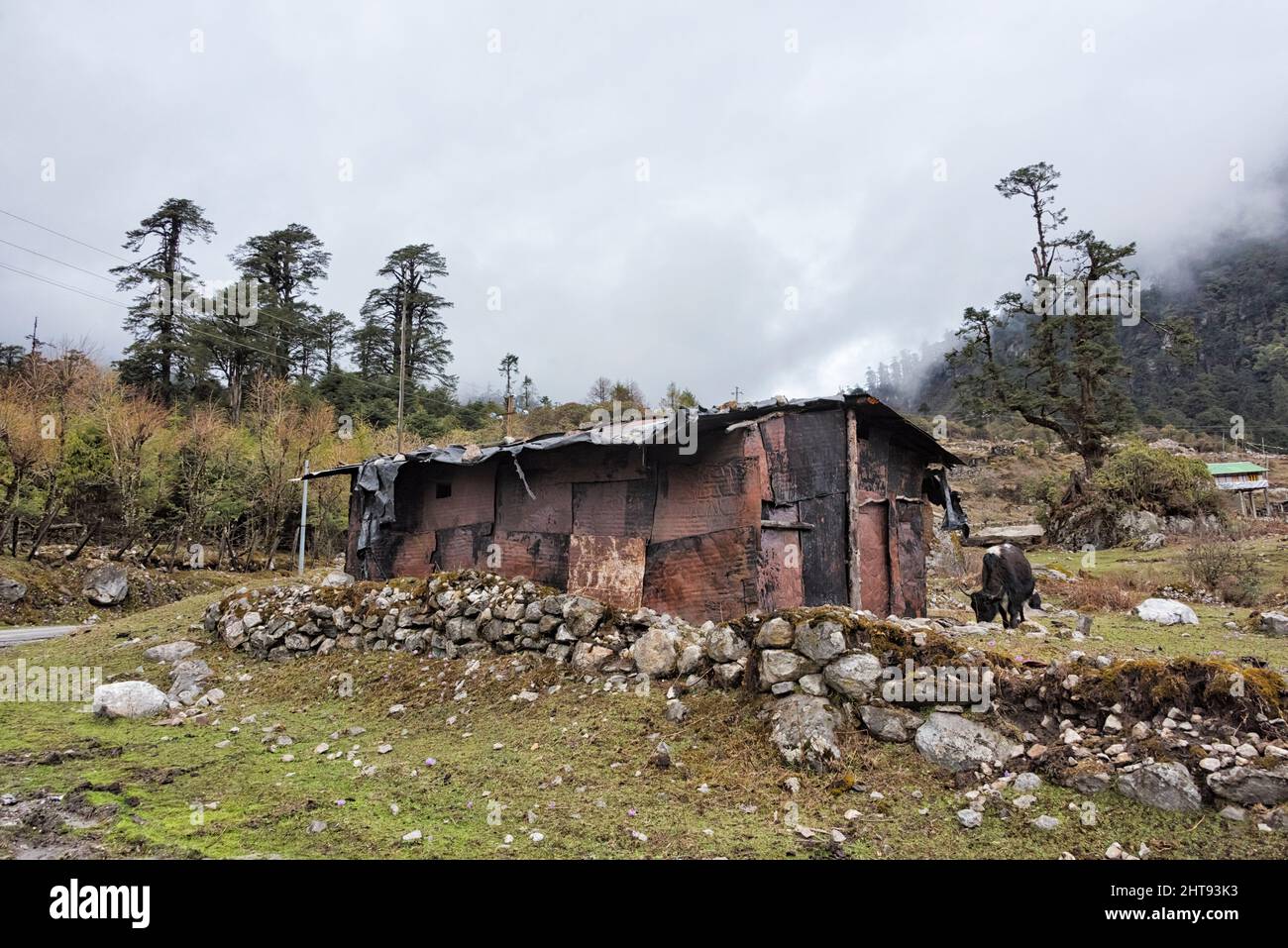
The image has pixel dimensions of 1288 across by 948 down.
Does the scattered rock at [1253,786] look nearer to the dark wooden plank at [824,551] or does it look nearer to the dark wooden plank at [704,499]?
the dark wooden plank at [704,499]

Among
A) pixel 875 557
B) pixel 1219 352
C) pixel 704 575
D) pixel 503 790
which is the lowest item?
pixel 503 790

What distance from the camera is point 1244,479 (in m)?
33.2

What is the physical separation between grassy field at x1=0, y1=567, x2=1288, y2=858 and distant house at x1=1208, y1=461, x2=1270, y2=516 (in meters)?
29.3

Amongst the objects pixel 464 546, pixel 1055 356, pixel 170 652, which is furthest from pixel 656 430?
pixel 1055 356

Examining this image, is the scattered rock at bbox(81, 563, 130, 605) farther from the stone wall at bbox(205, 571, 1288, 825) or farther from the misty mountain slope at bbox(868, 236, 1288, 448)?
the misty mountain slope at bbox(868, 236, 1288, 448)

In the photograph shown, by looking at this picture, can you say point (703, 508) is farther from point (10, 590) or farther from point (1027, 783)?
point (10, 590)

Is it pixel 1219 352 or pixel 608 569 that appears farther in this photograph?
pixel 1219 352

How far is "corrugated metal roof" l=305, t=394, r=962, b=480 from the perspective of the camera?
24.1 ft

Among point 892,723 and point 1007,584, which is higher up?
point 1007,584

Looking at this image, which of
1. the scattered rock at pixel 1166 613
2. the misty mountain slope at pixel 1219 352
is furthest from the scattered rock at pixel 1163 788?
the misty mountain slope at pixel 1219 352

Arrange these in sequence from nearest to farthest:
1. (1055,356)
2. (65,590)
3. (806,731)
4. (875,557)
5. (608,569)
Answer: (806,731) < (608,569) < (875,557) < (65,590) < (1055,356)

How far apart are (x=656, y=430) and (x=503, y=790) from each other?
3940 mm

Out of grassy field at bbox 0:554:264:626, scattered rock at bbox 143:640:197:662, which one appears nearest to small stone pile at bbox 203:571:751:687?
scattered rock at bbox 143:640:197:662

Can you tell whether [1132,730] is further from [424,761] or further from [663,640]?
[424,761]
